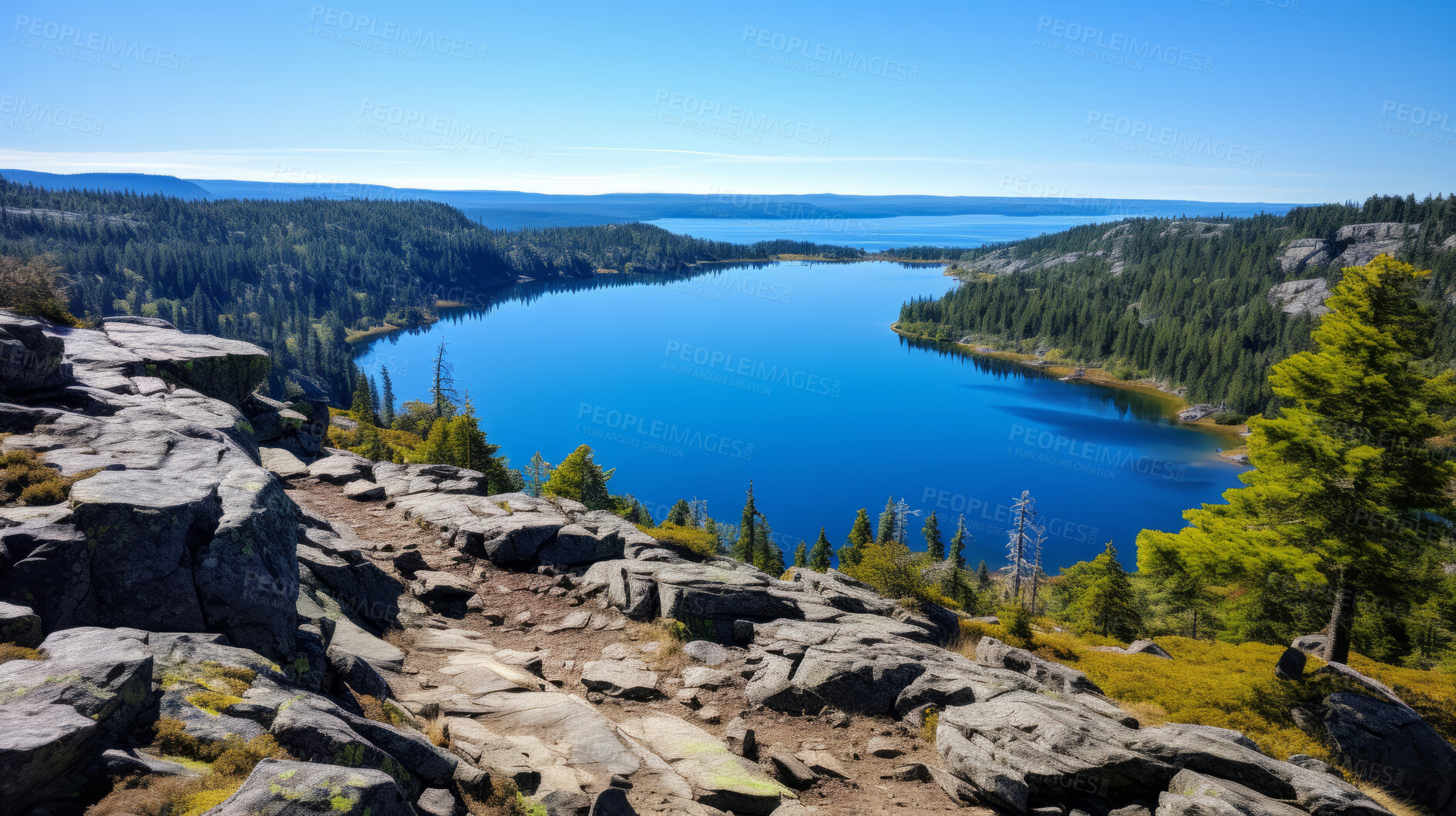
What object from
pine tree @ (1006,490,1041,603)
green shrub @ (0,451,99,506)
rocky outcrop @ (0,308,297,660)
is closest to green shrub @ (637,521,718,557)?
rocky outcrop @ (0,308,297,660)

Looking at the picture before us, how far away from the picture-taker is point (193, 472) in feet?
36.6

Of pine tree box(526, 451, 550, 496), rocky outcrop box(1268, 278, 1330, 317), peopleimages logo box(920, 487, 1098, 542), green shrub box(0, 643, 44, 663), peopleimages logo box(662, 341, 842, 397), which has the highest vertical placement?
rocky outcrop box(1268, 278, 1330, 317)

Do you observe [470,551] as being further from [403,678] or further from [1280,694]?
[1280,694]

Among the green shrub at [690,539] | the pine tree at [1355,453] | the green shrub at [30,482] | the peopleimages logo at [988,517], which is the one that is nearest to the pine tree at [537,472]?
the green shrub at [690,539]

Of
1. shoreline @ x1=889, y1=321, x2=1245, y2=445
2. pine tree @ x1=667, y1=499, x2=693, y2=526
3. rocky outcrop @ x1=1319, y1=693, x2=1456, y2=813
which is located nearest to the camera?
rocky outcrop @ x1=1319, y1=693, x2=1456, y2=813

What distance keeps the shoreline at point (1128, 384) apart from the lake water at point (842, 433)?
11.3 ft

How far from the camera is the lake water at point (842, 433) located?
9325 centimetres

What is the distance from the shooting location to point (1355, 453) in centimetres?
1970

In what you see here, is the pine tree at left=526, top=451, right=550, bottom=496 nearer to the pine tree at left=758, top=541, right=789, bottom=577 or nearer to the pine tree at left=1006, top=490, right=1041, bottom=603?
the pine tree at left=758, top=541, right=789, bottom=577

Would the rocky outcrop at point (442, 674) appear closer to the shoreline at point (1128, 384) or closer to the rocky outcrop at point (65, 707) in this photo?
the rocky outcrop at point (65, 707)

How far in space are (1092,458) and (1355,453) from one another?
101 m

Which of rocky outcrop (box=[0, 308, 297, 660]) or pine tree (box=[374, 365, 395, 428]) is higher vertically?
rocky outcrop (box=[0, 308, 297, 660])

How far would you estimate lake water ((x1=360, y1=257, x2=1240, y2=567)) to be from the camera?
9325 cm

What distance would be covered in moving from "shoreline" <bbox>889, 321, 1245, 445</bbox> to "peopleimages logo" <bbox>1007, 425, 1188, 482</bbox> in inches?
587
